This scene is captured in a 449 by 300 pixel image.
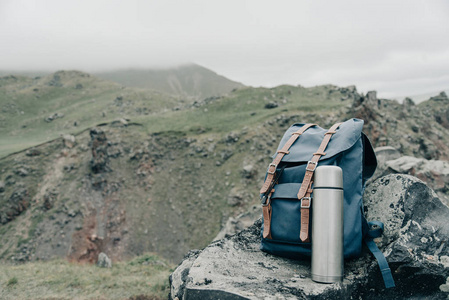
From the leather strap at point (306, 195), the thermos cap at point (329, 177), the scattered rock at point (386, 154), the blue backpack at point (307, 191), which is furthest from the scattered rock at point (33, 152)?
the thermos cap at point (329, 177)

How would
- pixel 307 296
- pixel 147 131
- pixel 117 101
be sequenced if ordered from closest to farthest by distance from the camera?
pixel 307 296 → pixel 147 131 → pixel 117 101

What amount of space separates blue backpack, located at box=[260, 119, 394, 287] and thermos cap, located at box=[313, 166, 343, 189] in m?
0.14

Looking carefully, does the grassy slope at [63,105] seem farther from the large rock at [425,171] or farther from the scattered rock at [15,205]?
the large rock at [425,171]

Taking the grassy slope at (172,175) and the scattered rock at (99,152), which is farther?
the scattered rock at (99,152)

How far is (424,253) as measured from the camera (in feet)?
11.0

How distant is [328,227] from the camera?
3.07m

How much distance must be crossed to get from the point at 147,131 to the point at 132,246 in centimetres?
1389

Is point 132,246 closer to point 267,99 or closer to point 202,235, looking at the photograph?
→ point 202,235

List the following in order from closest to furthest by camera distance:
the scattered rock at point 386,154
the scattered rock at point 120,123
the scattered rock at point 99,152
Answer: the scattered rock at point 386,154, the scattered rock at point 99,152, the scattered rock at point 120,123

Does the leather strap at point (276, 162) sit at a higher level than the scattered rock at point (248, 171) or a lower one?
higher

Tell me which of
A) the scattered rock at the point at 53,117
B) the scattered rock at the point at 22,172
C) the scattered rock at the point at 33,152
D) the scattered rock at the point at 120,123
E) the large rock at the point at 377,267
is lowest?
the scattered rock at the point at 22,172

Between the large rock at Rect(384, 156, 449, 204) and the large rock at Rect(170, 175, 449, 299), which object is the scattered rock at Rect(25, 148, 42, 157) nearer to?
the large rock at Rect(384, 156, 449, 204)

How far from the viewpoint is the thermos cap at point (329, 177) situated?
309cm

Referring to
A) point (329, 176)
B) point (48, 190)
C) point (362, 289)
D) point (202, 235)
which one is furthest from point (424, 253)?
point (48, 190)
